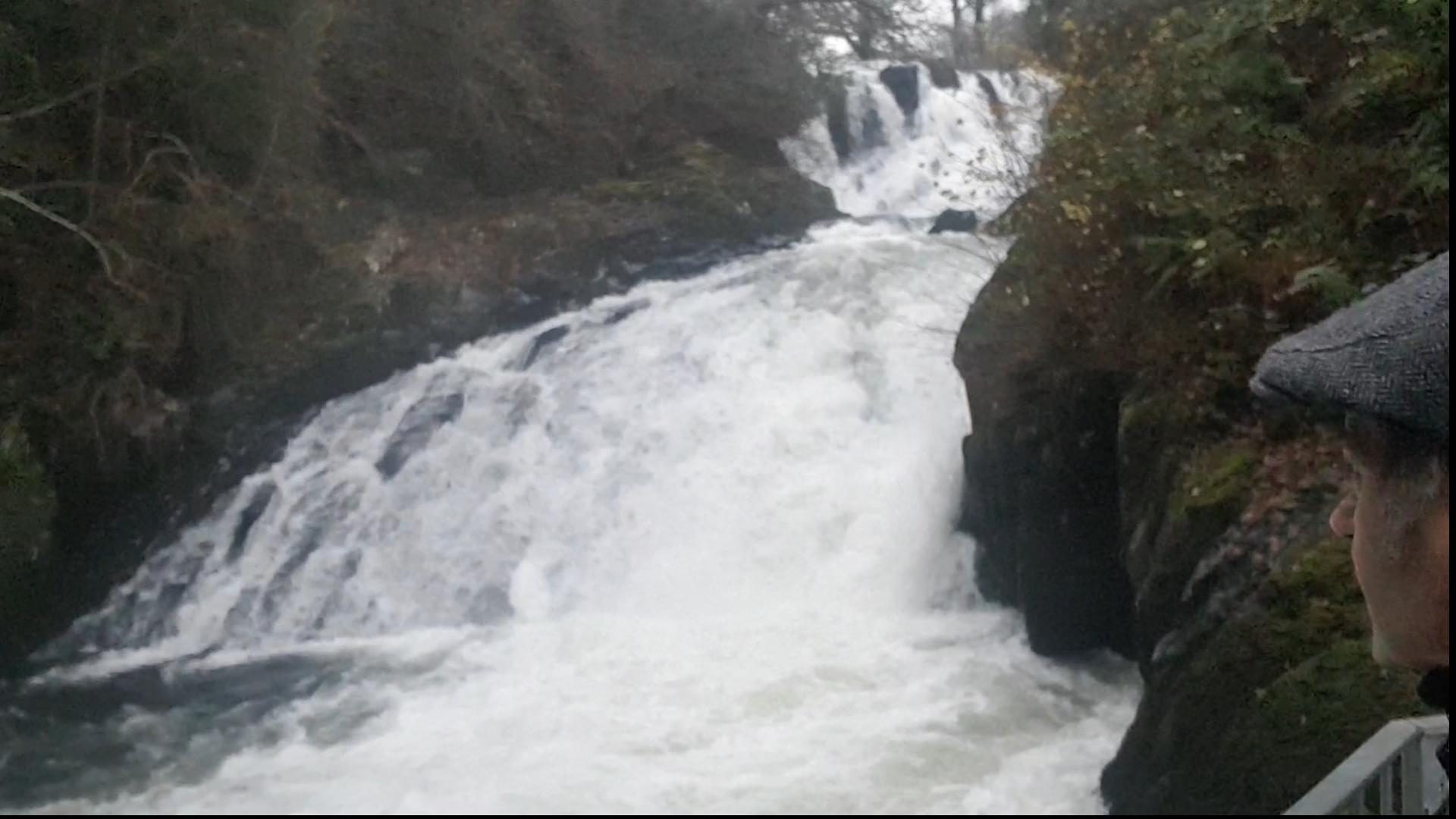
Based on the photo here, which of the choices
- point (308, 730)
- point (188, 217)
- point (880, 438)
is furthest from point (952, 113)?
point (308, 730)

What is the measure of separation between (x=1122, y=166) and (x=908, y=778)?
13.4 ft

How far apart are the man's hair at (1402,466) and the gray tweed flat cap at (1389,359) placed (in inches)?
1.4

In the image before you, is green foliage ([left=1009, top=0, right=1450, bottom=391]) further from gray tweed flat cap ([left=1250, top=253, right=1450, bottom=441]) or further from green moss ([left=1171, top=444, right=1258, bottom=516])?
gray tweed flat cap ([left=1250, top=253, right=1450, bottom=441])

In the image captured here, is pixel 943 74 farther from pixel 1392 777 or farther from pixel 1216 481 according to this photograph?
pixel 1392 777

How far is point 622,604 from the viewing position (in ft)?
14.4

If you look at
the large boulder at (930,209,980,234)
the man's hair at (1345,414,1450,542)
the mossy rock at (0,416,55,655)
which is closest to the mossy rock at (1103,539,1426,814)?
the man's hair at (1345,414,1450,542)

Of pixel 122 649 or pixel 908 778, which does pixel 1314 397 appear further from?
pixel 122 649

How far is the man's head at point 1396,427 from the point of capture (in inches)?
54.5

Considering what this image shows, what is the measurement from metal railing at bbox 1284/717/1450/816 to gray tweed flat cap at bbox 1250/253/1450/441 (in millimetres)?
667

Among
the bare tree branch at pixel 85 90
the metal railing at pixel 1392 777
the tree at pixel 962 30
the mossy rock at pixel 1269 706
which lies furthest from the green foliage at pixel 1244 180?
the bare tree branch at pixel 85 90

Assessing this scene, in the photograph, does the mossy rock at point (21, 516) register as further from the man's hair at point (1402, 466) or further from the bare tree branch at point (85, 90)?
the man's hair at point (1402, 466)

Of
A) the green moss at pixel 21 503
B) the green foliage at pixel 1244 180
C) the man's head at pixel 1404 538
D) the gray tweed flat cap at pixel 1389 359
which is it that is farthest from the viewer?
the green moss at pixel 21 503

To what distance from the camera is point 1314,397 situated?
4.83 feet

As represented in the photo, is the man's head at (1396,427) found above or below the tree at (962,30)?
below
